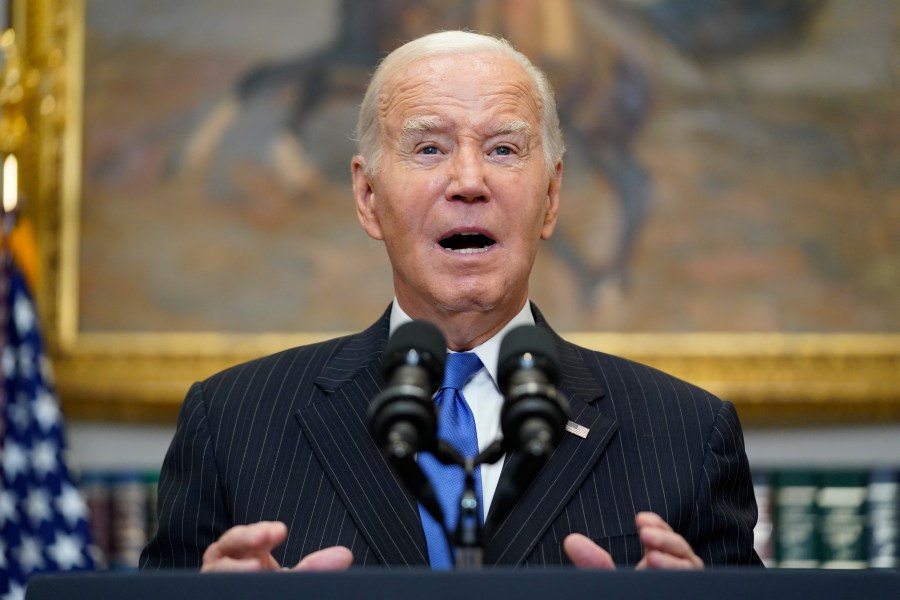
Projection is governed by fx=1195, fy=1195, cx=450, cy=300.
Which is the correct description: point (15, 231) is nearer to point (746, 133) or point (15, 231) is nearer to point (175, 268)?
point (175, 268)

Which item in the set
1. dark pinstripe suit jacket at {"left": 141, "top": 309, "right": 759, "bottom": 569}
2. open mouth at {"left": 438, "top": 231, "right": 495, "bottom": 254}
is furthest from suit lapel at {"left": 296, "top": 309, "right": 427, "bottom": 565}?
open mouth at {"left": 438, "top": 231, "right": 495, "bottom": 254}

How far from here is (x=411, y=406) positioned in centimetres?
167

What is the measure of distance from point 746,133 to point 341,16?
181cm

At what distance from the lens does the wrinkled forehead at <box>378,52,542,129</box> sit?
2.80 meters

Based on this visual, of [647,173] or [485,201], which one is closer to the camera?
[485,201]

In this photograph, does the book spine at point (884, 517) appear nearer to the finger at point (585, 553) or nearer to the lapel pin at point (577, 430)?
the lapel pin at point (577, 430)

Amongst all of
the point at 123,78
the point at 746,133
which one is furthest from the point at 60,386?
the point at 746,133

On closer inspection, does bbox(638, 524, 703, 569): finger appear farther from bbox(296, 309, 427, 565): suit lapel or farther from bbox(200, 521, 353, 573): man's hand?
bbox(296, 309, 427, 565): suit lapel

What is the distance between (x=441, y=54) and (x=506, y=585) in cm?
166

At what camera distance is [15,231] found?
4.94 metres

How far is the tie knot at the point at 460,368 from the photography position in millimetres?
2705

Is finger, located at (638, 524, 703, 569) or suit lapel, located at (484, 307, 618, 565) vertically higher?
finger, located at (638, 524, 703, 569)

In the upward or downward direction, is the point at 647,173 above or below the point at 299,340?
above

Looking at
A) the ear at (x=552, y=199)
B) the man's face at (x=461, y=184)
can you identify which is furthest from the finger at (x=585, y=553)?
the ear at (x=552, y=199)
